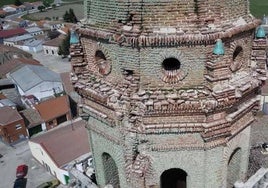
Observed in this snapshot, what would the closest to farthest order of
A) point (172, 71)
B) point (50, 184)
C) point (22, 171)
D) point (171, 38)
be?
point (171, 38) → point (172, 71) → point (50, 184) → point (22, 171)

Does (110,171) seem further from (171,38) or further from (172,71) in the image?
(171,38)

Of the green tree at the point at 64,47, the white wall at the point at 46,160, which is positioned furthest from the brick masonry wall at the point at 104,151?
the green tree at the point at 64,47

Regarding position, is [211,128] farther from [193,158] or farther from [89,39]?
[89,39]

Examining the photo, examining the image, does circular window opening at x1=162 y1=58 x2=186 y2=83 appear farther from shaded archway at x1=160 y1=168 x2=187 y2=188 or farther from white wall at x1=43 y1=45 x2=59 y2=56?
white wall at x1=43 y1=45 x2=59 y2=56

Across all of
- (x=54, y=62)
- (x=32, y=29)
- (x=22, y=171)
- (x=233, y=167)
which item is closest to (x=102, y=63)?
(x=233, y=167)

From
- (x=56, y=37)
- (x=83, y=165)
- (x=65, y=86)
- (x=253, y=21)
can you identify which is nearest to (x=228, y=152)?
(x=253, y=21)

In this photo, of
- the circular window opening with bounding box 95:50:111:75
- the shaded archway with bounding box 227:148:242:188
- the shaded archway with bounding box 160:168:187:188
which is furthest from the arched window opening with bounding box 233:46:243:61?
the shaded archway with bounding box 160:168:187:188
